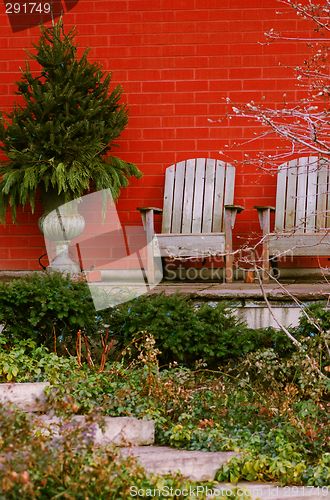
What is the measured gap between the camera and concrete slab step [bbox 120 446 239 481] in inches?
65.3

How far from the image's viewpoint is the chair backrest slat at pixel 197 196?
3854 millimetres

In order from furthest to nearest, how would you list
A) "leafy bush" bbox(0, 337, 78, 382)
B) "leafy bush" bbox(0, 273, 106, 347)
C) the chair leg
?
the chair leg → "leafy bush" bbox(0, 273, 106, 347) → "leafy bush" bbox(0, 337, 78, 382)

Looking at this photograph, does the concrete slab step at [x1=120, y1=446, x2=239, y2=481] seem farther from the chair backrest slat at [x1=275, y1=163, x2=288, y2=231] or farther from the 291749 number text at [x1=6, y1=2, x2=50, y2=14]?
the 291749 number text at [x1=6, y1=2, x2=50, y2=14]

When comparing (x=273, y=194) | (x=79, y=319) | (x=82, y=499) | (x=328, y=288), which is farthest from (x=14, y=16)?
(x=82, y=499)

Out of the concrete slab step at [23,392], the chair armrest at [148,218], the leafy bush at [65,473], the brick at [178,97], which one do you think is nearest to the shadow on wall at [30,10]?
the brick at [178,97]

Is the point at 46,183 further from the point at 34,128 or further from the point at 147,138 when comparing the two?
the point at 147,138

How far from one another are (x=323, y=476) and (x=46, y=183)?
2580 millimetres

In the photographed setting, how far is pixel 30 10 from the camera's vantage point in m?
4.22

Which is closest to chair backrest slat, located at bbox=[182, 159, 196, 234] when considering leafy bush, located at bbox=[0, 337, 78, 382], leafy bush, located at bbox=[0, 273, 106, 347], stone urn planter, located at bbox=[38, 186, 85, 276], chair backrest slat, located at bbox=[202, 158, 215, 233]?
chair backrest slat, located at bbox=[202, 158, 215, 233]

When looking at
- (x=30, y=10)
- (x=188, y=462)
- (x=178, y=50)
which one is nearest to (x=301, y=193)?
(x=178, y=50)

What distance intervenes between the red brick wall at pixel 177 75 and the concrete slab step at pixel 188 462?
8.65 ft

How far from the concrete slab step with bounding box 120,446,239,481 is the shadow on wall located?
12.9ft

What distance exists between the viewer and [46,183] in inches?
132

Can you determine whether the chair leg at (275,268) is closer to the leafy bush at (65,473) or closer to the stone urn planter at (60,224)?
the stone urn planter at (60,224)
